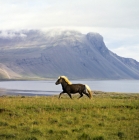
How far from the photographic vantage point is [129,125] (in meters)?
16.6

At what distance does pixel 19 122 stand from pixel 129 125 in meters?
6.13

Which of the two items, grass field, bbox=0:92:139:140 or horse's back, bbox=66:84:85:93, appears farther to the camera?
horse's back, bbox=66:84:85:93

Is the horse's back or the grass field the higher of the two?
the horse's back

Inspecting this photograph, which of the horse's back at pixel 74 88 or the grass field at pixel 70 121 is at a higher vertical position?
the horse's back at pixel 74 88

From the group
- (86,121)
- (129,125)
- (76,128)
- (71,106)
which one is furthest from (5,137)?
(71,106)

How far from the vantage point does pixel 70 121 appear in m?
17.4

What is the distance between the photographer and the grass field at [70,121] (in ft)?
46.4

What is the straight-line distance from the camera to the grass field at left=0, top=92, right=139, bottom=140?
1415 cm

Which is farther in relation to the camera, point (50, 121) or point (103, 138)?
point (50, 121)

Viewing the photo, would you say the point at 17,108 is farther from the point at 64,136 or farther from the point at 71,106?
the point at 64,136

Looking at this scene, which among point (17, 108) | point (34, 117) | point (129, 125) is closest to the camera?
point (129, 125)

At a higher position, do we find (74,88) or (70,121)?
(74,88)

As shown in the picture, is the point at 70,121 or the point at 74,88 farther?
the point at 74,88

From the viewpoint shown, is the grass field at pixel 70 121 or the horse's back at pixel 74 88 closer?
the grass field at pixel 70 121
